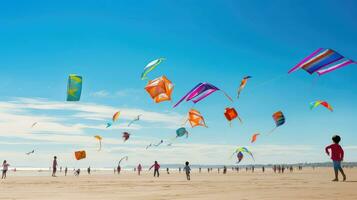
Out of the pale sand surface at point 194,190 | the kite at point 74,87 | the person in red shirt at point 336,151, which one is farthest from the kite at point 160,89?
the person in red shirt at point 336,151

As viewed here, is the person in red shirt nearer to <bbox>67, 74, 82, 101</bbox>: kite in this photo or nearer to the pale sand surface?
the pale sand surface

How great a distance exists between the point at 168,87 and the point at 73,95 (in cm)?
512

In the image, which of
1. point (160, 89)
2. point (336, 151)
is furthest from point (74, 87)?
point (336, 151)

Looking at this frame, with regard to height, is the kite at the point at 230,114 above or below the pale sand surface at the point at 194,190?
above

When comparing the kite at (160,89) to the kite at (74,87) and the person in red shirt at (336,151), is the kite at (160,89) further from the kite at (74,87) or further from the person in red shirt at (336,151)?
the person in red shirt at (336,151)

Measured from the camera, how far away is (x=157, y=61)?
2023cm

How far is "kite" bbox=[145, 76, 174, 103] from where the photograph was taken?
21578 millimetres

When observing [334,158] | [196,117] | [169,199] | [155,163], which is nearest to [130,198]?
[169,199]

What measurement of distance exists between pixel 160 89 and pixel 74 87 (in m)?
4.68

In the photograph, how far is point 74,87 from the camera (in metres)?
19.6

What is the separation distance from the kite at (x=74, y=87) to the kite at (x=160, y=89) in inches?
144

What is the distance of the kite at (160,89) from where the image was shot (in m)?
21.6

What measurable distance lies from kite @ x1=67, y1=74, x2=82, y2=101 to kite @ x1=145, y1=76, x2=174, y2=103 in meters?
3.66

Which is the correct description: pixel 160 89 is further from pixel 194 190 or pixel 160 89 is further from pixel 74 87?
pixel 194 190
